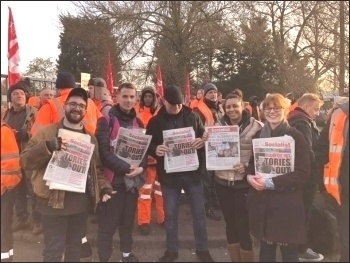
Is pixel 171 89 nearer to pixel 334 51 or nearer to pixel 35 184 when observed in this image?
pixel 35 184

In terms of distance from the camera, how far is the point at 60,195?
3.77 metres

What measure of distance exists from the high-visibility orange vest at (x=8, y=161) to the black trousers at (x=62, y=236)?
653 mm

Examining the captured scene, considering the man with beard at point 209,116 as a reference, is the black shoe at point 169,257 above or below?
below

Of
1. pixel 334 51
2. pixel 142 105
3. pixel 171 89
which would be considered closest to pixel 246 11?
pixel 334 51

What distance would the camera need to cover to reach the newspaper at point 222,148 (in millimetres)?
4328

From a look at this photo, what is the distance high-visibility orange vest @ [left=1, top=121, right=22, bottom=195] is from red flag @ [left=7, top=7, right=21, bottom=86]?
2588 millimetres

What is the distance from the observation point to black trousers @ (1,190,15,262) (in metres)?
4.48

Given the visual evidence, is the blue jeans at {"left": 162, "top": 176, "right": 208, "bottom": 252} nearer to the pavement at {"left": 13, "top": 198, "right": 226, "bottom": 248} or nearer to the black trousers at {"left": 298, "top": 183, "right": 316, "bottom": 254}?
the pavement at {"left": 13, "top": 198, "right": 226, "bottom": 248}

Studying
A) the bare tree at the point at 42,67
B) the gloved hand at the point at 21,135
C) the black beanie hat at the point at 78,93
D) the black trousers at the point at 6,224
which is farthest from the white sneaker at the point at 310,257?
the bare tree at the point at 42,67

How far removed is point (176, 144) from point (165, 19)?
19125 millimetres

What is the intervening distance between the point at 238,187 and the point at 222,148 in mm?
457

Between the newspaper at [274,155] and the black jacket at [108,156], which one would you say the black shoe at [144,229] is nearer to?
the black jacket at [108,156]

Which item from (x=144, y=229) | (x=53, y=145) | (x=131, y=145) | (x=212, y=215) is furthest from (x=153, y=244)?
(x=53, y=145)

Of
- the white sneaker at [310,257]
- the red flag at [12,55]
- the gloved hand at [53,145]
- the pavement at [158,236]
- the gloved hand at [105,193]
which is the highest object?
the red flag at [12,55]
